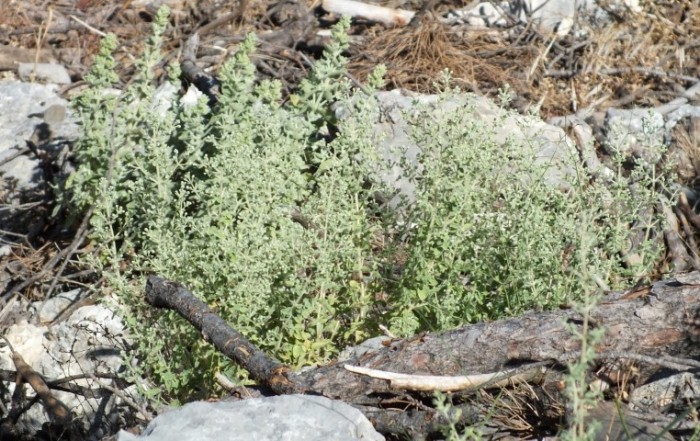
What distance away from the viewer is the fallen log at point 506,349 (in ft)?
13.7

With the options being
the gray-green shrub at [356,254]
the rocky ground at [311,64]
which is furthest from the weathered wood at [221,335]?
the rocky ground at [311,64]

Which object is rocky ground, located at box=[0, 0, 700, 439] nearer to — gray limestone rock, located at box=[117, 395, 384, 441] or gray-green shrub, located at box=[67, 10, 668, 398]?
gray-green shrub, located at box=[67, 10, 668, 398]

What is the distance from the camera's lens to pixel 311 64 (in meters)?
8.68

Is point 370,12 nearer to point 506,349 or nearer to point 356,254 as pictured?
point 356,254

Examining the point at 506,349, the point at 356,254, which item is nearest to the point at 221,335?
the point at 356,254

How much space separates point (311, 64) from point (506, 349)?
4.87 meters

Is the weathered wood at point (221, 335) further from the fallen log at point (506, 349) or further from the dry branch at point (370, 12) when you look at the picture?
the dry branch at point (370, 12)

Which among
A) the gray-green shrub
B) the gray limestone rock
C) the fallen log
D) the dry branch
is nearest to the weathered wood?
the fallen log

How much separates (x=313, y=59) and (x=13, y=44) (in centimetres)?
284

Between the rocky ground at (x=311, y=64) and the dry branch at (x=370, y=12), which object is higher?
the dry branch at (x=370, y=12)

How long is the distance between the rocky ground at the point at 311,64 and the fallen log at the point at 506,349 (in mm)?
2305

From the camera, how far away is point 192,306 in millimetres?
4738

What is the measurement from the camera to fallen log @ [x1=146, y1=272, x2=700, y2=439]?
419 centimetres

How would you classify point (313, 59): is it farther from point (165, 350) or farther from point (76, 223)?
point (165, 350)
